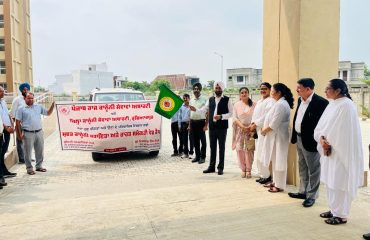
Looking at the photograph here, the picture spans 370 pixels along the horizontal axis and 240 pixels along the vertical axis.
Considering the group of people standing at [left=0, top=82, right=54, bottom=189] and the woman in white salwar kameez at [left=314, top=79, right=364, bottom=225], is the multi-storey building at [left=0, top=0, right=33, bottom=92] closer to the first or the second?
the group of people standing at [left=0, top=82, right=54, bottom=189]

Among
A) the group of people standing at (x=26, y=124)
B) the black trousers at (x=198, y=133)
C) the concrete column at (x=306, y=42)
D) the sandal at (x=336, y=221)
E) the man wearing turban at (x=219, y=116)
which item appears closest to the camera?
the sandal at (x=336, y=221)

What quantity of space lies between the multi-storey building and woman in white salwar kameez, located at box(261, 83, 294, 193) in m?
43.6

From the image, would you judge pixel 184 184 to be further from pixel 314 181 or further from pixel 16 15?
pixel 16 15

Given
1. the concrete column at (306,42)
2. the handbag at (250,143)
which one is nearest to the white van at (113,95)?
the handbag at (250,143)

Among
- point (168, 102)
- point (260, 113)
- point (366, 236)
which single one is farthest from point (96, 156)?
point (366, 236)

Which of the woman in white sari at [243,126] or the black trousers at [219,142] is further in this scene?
the black trousers at [219,142]

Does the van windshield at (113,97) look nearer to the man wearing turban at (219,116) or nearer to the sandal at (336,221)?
the man wearing turban at (219,116)

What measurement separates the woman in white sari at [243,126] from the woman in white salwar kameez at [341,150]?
90.1 inches

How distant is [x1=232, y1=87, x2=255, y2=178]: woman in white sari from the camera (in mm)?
6566

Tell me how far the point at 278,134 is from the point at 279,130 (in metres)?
0.06

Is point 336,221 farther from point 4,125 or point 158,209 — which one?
point 4,125

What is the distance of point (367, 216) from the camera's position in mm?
4531

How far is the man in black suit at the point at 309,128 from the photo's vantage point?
15.7 feet

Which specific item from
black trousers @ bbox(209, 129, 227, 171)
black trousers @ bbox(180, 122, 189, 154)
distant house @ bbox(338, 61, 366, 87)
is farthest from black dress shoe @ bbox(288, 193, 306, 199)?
distant house @ bbox(338, 61, 366, 87)
